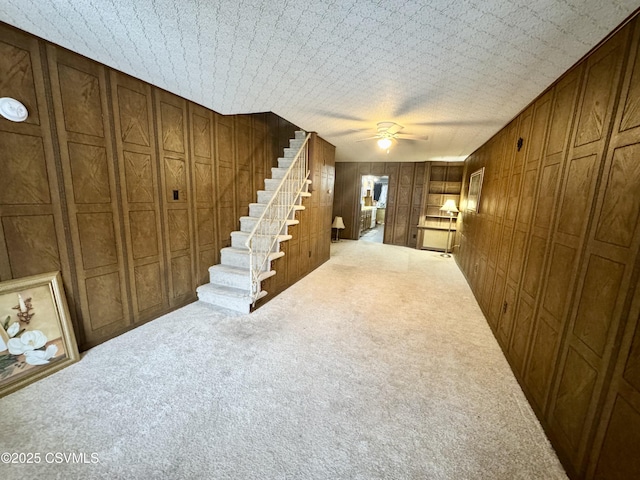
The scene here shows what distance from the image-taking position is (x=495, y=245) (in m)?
3.07

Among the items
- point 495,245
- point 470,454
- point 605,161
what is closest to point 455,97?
point 605,161

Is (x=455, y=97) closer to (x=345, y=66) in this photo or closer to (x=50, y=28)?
(x=345, y=66)

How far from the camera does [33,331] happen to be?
6.29 ft

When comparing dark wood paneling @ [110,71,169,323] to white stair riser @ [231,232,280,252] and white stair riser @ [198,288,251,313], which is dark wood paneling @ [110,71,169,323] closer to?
white stair riser @ [198,288,251,313]

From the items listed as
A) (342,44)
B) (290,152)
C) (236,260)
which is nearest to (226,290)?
(236,260)

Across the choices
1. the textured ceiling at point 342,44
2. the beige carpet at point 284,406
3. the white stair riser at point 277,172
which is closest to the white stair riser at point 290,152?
the white stair riser at point 277,172

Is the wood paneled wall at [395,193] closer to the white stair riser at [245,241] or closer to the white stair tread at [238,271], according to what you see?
the white stair riser at [245,241]

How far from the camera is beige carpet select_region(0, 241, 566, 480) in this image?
1.37 meters

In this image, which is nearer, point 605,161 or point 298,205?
point 605,161

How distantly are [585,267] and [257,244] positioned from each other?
3280 mm

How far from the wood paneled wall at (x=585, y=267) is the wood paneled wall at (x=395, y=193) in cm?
493

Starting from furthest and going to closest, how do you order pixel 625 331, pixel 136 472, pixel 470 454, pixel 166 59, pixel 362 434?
pixel 166 59
pixel 362 434
pixel 470 454
pixel 136 472
pixel 625 331

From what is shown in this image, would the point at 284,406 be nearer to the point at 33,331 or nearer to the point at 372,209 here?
the point at 33,331

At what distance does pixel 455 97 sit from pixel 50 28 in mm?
3282
